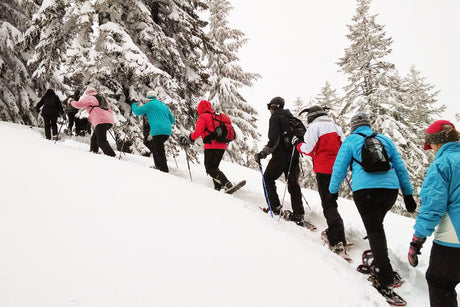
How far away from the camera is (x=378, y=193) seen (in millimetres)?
3377

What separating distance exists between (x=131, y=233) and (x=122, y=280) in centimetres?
77

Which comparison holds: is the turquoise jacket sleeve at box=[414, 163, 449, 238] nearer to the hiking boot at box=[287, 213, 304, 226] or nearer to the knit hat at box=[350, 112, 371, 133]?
the knit hat at box=[350, 112, 371, 133]

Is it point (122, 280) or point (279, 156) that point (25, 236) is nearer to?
point (122, 280)

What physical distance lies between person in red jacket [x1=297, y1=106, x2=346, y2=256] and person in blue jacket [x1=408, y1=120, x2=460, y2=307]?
173 centimetres

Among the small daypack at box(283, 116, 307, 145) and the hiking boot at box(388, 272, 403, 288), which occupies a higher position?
the small daypack at box(283, 116, 307, 145)

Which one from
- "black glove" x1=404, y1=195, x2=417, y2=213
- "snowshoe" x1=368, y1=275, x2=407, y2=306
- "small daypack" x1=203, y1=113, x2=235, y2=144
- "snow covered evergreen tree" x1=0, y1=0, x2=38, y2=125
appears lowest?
"snowshoe" x1=368, y1=275, x2=407, y2=306

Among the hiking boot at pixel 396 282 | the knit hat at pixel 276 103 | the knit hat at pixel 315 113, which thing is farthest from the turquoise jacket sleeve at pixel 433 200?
the knit hat at pixel 276 103

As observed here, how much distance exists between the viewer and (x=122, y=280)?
2084 millimetres

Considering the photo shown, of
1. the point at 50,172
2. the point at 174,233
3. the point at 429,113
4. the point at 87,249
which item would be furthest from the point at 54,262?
the point at 429,113

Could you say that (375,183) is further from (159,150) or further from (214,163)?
(159,150)

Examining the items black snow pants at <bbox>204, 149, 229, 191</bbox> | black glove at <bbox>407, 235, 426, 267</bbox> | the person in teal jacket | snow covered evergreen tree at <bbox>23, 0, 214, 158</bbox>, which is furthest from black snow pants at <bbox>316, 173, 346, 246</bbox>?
snow covered evergreen tree at <bbox>23, 0, 214, 158</bbox>

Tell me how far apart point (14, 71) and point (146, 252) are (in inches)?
537

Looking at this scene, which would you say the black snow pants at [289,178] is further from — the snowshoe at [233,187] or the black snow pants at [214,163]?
the black snow pants at [214,163]

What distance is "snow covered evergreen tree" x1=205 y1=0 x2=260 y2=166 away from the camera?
17172mm
